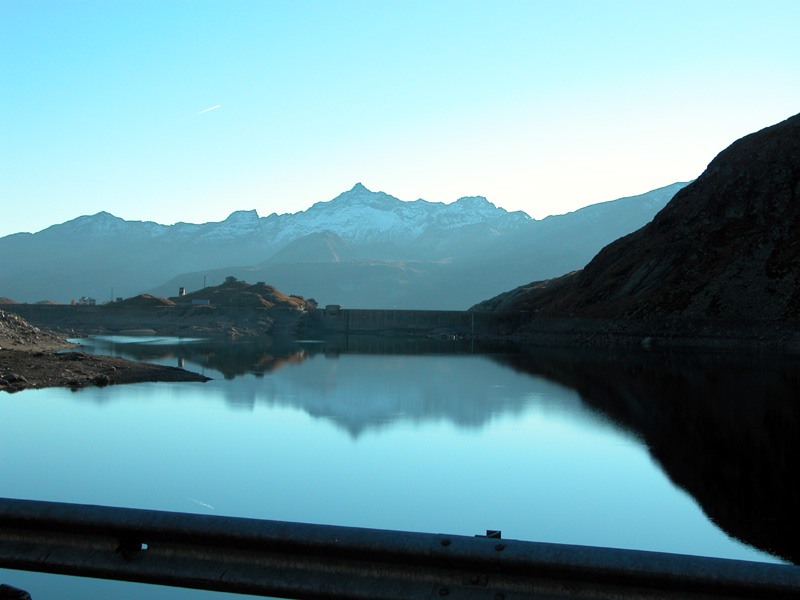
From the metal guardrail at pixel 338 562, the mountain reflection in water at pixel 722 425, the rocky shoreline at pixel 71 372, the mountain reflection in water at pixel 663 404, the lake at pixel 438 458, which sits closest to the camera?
the metal guardrail at pixel 338 562

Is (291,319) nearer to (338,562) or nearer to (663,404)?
(663,404)

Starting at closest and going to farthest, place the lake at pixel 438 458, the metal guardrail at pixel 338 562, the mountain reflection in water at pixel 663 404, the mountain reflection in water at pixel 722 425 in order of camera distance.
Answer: the metal guardrail at pixel 338 562 < the lake at pixel 438 458 < the mountain reflection in water at pixel 722 425 < the mountain reflection in water at pixel 663 404

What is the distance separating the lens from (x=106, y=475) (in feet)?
60.4

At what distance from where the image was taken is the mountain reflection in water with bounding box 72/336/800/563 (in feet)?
55.0

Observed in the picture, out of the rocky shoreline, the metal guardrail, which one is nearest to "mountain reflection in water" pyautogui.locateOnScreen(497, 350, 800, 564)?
the metal guardrail

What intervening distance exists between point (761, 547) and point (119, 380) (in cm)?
3502

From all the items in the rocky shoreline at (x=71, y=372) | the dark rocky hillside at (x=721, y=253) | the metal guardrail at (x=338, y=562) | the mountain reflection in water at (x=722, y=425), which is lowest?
the mountain reflection in water at (x=722, y=425)

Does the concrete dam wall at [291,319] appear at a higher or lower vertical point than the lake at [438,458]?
higher

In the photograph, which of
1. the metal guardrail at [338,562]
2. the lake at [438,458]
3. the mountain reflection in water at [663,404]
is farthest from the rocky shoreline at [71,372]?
the metal guardrail at [338,562]

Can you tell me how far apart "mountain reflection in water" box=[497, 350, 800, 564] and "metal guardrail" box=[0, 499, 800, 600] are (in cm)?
851

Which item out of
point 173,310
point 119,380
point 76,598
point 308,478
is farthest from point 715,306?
point 173,310

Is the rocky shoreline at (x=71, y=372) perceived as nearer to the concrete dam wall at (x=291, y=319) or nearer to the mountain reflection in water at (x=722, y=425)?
the mountain reflection in water at (x=722, y=425)

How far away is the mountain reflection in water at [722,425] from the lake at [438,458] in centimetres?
8

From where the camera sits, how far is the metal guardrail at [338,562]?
5078 millimetres
